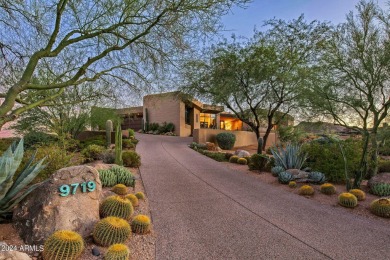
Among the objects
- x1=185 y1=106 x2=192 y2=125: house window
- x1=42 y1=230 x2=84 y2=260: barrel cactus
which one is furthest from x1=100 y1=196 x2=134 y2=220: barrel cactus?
x1=185 y1=106 x2=192 y2=125: house window

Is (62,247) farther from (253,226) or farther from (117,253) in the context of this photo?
(253,226)

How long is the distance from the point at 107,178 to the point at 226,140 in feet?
53.2

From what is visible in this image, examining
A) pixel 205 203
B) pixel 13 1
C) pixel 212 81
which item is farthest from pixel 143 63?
pixel 212 81

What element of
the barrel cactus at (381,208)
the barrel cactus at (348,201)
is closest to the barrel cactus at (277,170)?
the barrel cactus at (348,201)

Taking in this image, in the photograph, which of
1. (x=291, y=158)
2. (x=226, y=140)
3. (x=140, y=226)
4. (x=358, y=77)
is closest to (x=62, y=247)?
(x=140, y=226)

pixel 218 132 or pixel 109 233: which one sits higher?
pixel 218 132

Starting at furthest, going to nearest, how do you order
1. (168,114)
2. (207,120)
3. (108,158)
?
1. (207,120)
2. (168,114)
3. (108,158)

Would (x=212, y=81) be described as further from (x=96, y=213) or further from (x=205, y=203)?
(x=96, y=213)

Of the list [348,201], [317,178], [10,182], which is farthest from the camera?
[317,178]

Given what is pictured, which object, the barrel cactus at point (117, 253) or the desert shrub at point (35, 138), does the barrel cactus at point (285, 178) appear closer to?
the barrel cactus at point (117, 253)

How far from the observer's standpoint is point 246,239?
14.3 ft

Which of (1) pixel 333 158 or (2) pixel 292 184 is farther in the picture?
(1) pixel 333 158

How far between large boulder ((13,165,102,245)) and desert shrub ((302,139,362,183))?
8.04m

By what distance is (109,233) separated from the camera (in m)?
3.83
